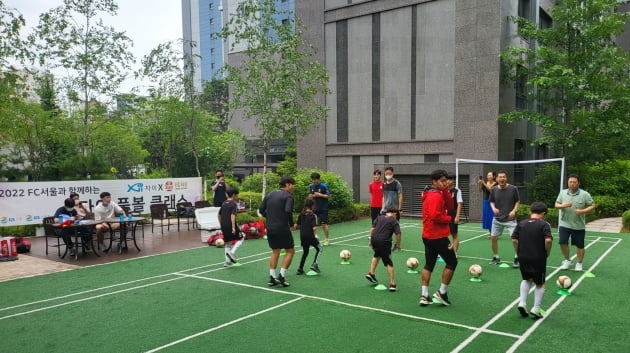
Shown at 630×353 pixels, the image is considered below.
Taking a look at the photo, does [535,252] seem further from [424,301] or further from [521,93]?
[521,93]

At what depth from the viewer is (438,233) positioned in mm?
6812

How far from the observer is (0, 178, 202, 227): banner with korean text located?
14.2 m

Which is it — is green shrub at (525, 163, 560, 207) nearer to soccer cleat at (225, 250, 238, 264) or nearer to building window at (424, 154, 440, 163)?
building window at (424, 154, 440, 163)

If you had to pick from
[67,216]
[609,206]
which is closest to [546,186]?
[609,206]

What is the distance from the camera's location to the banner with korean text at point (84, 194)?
46.7ft

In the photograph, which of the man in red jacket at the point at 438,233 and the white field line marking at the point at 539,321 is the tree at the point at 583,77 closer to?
the white field line marking at the point at 539,321

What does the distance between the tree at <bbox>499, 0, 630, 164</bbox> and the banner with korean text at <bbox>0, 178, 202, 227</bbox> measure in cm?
1299

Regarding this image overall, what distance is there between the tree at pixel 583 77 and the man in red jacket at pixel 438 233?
37.1 feet

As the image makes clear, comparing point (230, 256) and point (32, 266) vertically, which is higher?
point (230, 256)

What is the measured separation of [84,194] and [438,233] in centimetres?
1298

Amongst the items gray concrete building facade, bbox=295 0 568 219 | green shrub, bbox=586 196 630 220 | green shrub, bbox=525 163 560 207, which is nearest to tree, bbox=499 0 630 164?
Answer: green shrub, bbox=525 163 560 207

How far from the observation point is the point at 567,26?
56.2 ft

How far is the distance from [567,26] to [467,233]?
8.86 meters

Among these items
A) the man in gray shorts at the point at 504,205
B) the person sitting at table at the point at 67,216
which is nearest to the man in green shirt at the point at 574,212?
the man in gray shorts at the point at 504,205
